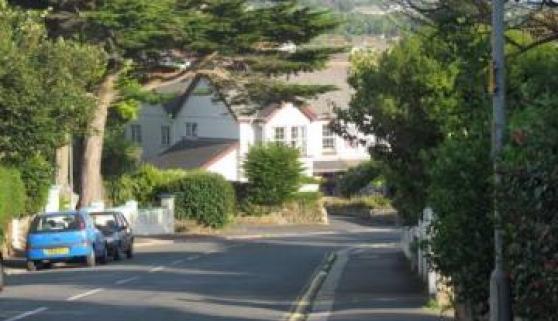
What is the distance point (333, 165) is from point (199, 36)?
38.3 m

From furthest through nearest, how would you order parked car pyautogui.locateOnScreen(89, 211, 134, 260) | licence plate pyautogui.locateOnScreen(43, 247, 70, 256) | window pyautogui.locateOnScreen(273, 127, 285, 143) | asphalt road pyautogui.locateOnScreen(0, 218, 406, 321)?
1. window pyautogui.locateOnScreen(273, 127, 285, 143)
2. parked car pyautogui.locateOnScreen(89, 211, 134, 260)
3. licence plate pyautogui.locateOnScreen(43, 247, 70, 256)
4. asphalt road pyautogui.locateOnScreen(0, 218, 406, 321)

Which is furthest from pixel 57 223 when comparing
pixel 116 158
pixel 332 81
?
pixel 332 81

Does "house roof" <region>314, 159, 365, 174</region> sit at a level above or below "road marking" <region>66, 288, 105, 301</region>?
above

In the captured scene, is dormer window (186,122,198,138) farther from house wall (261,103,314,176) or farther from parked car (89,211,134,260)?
parked car (89,211,134,260)

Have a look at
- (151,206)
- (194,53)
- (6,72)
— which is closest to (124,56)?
(194,53)

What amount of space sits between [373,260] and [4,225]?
11.2 metres

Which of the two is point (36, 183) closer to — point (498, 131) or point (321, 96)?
point (498, 131)

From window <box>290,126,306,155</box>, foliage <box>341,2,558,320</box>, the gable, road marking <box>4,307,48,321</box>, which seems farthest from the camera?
the gable

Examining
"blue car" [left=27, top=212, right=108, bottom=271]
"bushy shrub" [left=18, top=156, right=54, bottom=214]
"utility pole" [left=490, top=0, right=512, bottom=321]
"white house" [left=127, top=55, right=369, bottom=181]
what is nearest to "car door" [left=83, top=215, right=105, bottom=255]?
"blue car" [left=27, top=212, right=108, bottom=271]

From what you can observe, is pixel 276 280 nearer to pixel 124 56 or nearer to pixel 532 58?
pixel 532 58

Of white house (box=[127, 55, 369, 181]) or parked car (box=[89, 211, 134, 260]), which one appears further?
white house (box=[127, 55, 369, 181])

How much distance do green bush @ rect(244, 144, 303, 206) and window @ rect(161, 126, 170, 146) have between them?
842 inches

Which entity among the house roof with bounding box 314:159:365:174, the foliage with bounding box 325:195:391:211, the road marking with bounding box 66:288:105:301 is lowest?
the road marking with bounding box 66:288:105:301

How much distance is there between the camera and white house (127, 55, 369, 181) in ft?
249
